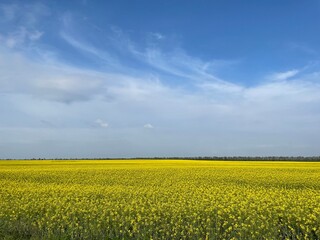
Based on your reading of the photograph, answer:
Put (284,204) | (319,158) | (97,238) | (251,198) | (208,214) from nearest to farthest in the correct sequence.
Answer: (97,238) < (208,214) < (284,204) < (251,198) < (319,158)

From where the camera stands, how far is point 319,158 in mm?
83062

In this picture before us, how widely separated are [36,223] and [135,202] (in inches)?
144

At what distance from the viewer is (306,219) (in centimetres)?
1152

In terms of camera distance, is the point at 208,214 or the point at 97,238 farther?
the point at 208,214

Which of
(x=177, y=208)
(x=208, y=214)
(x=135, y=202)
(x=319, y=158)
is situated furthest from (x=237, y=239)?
(x=319, y=158)

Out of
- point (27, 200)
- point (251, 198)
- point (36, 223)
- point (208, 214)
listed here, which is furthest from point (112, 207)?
point (251, 198)

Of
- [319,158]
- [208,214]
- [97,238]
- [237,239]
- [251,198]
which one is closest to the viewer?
[237,239]

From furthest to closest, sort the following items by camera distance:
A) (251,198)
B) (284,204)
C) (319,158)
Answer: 1. (319,158)
2. (251,198)
3. (284,204)

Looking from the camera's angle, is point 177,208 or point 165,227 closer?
point 165,227

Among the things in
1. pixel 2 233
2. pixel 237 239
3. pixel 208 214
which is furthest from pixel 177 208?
pixel 2 233

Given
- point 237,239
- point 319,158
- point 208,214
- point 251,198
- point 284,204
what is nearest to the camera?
point 237,239

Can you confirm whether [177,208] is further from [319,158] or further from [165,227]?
[319,158]

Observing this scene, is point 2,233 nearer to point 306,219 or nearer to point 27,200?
point 27,200

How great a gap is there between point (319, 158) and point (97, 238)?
268 feet
